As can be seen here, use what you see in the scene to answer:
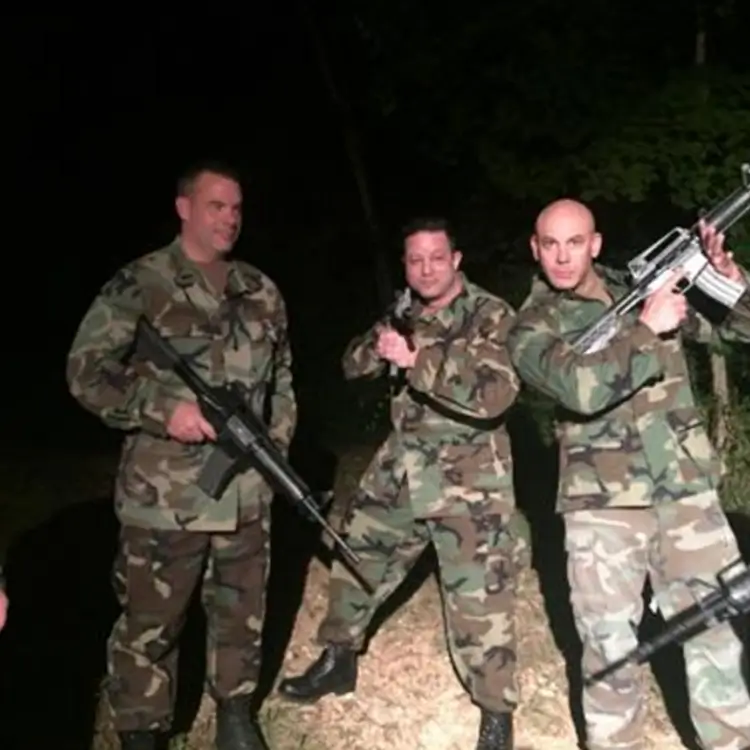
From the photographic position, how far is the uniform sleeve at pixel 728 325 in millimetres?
4746

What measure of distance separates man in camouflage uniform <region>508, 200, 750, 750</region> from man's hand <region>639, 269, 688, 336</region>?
9 cm

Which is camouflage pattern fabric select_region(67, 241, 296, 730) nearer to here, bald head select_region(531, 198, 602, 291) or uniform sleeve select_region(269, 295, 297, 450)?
uniform sleeve select_region(269, 295, 297, 450)

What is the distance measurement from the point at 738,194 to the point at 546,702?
235cm

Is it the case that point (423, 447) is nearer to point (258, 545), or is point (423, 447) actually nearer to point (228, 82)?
point (258, 545)

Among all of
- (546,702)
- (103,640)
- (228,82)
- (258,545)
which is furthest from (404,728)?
(228,82)

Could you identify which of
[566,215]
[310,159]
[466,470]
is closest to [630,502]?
[466,470]

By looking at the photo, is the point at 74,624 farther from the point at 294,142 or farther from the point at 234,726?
the point at 294,142

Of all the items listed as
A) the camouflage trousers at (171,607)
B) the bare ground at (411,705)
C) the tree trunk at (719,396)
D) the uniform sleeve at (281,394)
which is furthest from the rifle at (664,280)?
the tree trunk at (719,396)

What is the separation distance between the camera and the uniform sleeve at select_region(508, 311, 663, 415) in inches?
176

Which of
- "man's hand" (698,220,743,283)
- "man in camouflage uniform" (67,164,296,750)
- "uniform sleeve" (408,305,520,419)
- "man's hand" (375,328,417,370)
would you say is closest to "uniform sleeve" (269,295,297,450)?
"man in camouflage uniform" (67,164,296,750)

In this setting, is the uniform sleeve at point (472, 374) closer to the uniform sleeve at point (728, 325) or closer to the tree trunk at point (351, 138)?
the uniform sleeve at point (728, 325)

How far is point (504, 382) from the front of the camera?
16.0 ft

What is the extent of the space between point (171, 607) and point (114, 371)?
91 cm

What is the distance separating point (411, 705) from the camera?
18.4 ft
